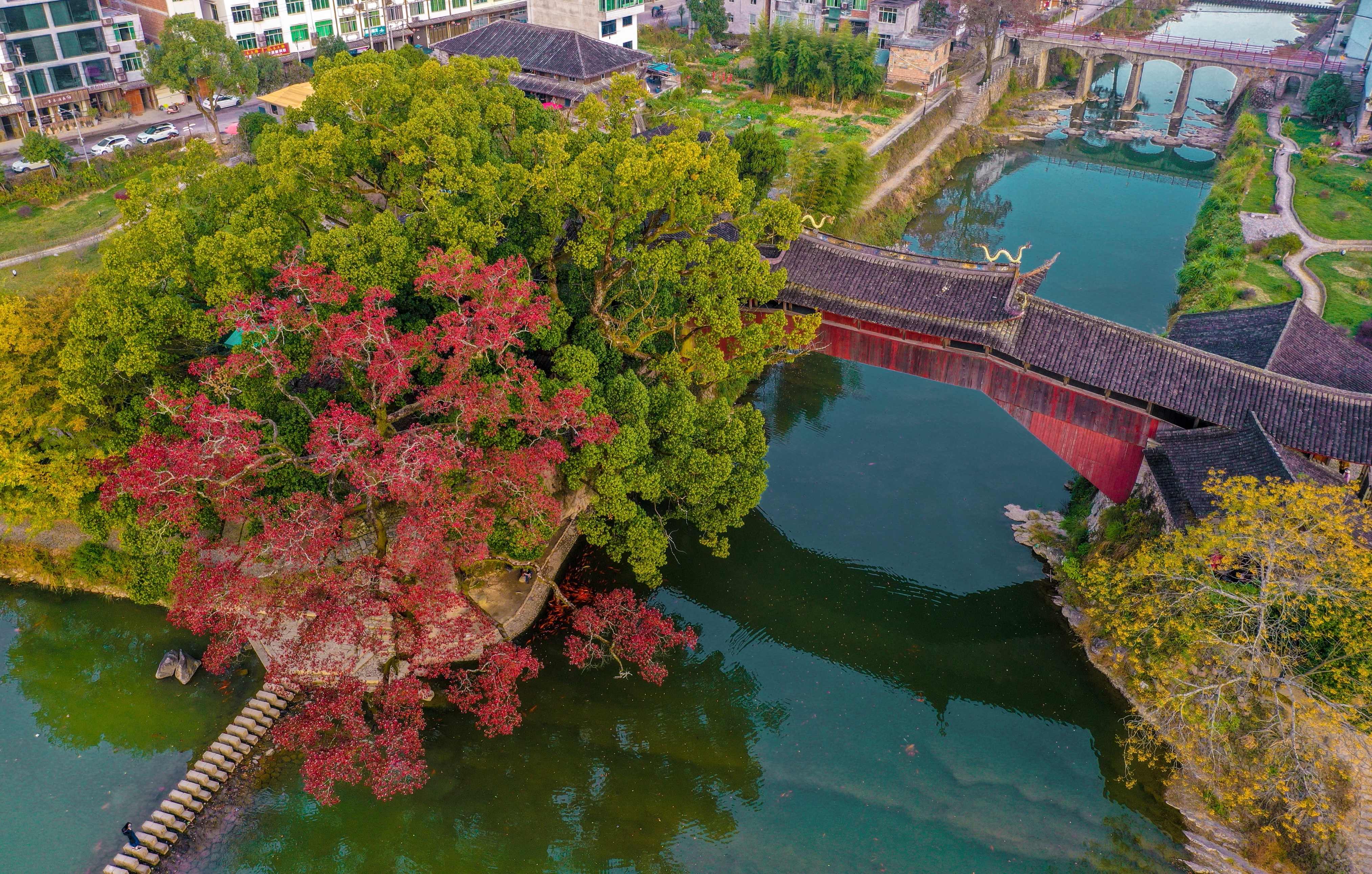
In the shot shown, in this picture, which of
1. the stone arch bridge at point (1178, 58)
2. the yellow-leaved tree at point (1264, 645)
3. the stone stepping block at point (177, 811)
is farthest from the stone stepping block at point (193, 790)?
the stone arch bridge at point (1178, 58)

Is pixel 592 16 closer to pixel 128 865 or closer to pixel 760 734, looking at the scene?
pixel 760 734

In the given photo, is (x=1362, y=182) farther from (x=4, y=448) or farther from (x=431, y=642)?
(x=4, y=448)

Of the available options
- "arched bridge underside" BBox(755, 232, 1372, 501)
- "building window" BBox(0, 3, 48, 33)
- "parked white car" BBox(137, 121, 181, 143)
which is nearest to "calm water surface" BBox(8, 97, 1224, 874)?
"arched bridge underside" BBox(755, 232, 1372, 501)

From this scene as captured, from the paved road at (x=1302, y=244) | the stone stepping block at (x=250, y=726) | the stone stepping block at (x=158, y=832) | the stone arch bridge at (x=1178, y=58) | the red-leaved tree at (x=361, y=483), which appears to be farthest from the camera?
the stone arch bridge at (x=1178, y=58)

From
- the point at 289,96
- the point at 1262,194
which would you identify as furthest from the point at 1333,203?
the point at 289,96

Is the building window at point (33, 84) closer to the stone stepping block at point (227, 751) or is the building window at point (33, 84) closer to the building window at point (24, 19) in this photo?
the building window at point (24, 19)

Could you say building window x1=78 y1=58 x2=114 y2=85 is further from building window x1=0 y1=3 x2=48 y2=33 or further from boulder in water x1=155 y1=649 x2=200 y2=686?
boulder in water x1=155 y1=649 x2=200 y2=686
